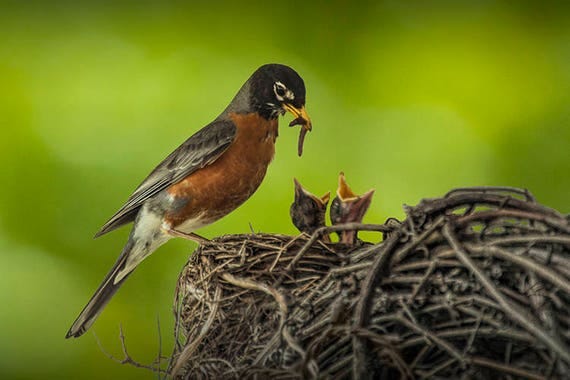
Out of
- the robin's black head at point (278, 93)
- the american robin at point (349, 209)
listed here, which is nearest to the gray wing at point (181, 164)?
the robin's black head at point (278, 93)

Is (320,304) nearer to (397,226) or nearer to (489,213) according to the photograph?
(397,226)

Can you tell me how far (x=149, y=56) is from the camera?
417 cm

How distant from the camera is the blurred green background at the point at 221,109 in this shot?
3.98 m

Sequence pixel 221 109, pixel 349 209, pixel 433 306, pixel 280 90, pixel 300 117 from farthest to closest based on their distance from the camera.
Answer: pixel 221 109, pixel 280 90, pixel 300 117, pixel 349 209, pixel 433 306

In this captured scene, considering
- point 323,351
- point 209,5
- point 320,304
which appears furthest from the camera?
point 209,5

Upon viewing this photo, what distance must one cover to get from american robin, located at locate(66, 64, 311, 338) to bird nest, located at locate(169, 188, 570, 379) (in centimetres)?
106

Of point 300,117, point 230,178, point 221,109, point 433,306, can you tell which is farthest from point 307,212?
point 221,109

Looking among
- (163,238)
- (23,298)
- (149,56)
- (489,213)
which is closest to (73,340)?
(23,298)

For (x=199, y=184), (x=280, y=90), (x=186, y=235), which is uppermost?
(x=280, y=90)

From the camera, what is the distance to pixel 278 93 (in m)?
3.50

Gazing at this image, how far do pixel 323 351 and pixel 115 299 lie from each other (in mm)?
2112

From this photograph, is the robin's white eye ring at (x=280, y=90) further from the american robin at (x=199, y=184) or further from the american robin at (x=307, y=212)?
the american robin at (x=307, y=212)

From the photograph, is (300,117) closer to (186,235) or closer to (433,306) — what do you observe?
(186,235)

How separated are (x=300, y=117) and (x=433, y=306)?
4.39 feet
